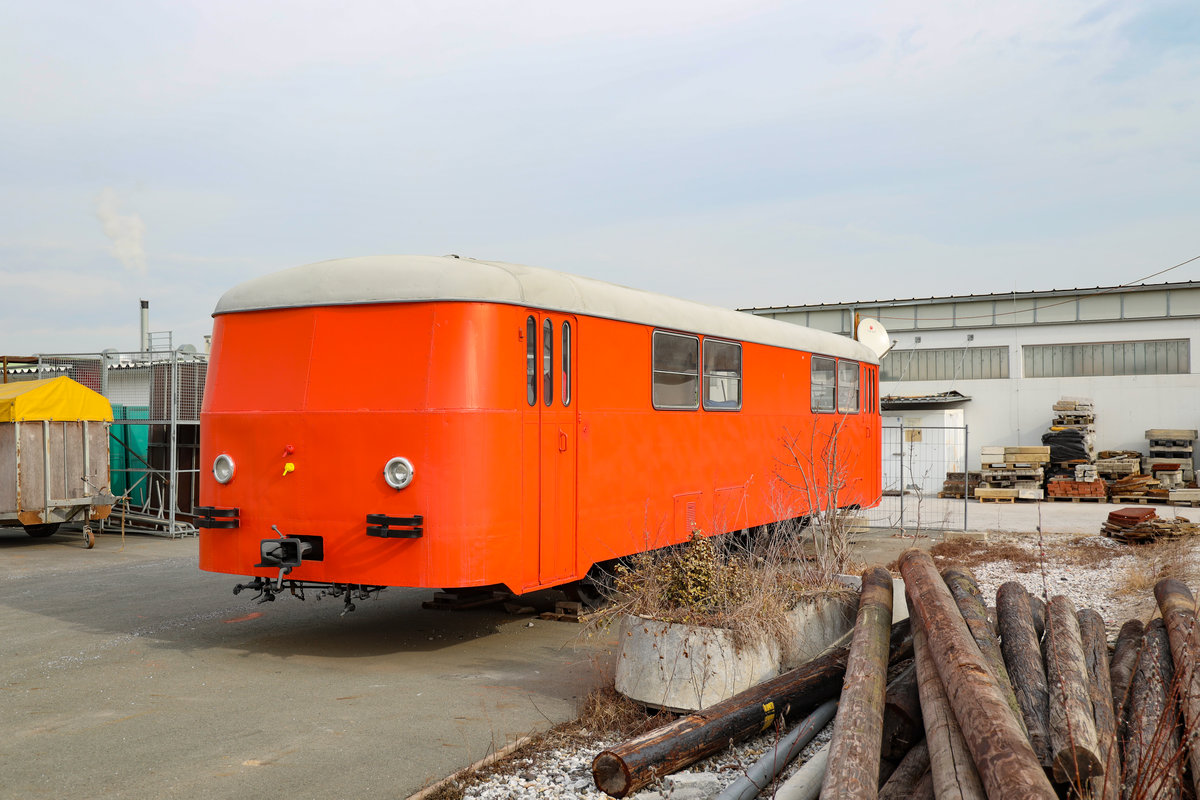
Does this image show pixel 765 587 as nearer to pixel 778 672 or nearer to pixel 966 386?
pixel 778 672

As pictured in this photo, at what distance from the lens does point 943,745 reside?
4172mm

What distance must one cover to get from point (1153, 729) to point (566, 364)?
491cm

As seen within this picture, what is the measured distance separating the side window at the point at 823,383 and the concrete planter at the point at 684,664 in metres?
7.60

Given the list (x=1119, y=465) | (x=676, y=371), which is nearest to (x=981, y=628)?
(x=676, y=371)

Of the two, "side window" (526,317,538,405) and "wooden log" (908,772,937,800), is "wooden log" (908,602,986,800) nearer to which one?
"wooden log" (908,772,937,800)

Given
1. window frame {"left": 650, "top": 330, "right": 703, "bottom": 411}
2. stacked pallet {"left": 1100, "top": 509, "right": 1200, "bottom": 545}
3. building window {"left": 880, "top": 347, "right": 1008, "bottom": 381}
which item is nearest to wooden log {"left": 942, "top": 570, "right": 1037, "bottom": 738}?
window frame {"left": 650, "top": 330, "right": 703, "bottom": 411}

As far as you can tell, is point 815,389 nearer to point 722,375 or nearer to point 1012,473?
point 722,375

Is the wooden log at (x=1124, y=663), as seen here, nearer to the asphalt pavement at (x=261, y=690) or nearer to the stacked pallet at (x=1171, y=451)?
the asphalt pavement at (x=261, y=690)

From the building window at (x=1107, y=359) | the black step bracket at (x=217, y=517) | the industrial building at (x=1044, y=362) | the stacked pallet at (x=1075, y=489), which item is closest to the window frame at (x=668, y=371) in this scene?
the black step bracket at (x=217, y=517)

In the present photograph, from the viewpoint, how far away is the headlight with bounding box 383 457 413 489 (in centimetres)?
707

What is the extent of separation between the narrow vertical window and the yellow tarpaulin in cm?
1056

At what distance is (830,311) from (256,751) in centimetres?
2573

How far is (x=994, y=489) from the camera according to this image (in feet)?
74.4

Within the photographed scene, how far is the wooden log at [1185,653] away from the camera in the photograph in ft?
13.8
